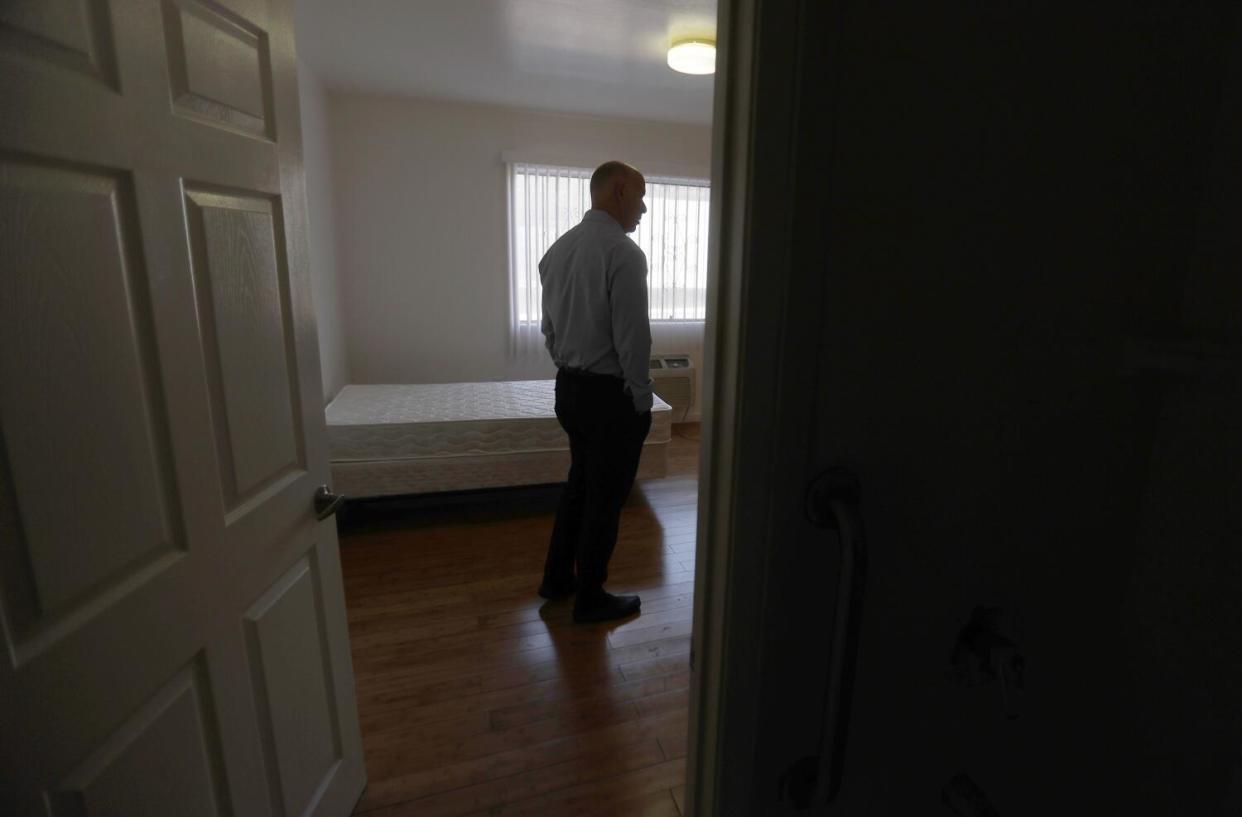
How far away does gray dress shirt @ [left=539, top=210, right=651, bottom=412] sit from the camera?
1.85m

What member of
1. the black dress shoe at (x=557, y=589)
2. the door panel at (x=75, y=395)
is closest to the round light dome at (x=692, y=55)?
the black dress shoe at (x=557, y=589)

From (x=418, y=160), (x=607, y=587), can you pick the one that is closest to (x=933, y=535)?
(x=607, y=587)

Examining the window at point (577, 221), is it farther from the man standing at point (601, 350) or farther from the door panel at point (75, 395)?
the door panel at point (75, 395)

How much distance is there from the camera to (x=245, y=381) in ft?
3.12

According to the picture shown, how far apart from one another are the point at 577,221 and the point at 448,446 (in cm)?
228

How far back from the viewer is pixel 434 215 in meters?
4.11

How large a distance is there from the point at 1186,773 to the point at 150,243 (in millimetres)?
1420

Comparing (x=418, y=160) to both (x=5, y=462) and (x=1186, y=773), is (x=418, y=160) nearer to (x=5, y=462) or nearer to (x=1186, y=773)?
(x=5, y=462)

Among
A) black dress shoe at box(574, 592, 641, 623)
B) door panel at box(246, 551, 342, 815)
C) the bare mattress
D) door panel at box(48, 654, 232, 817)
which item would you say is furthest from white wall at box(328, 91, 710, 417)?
door panel at box(48, 654, 232, 817)

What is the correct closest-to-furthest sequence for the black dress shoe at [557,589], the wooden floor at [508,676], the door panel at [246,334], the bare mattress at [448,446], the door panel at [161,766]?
the door panel at [161,766], the door panel at [246,334], the wooden floor at [508,676], the black dress shoe at [557,589], the bare mattress at [448,446]

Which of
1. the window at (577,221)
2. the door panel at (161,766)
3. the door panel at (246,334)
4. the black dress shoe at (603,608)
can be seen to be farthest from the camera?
the window at (577,221)

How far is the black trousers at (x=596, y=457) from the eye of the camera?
1.94 metres

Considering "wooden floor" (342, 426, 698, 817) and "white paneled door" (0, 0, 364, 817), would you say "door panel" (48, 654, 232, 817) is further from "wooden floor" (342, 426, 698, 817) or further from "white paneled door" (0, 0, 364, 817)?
"wooden floor" (342, 426, 698, 817)

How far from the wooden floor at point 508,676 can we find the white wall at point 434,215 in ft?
5.49
